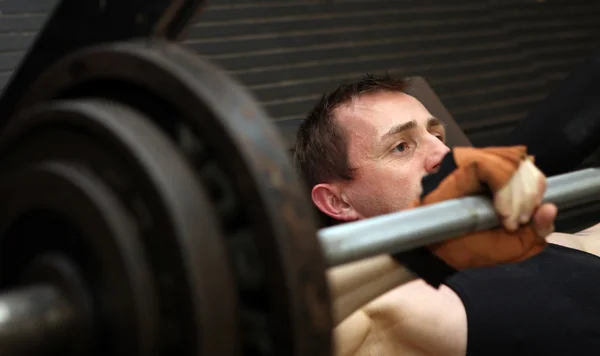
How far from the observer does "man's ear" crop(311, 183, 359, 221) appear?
4.17ft

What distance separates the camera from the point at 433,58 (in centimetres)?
250

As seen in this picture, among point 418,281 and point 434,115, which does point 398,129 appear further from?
point 434,115

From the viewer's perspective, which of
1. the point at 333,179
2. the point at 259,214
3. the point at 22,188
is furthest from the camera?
the point at 333,179

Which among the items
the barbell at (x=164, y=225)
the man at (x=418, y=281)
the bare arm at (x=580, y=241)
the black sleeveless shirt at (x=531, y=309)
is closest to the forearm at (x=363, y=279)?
the man at (x=418, y=281)

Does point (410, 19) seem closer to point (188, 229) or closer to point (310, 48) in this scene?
point (310, 48)

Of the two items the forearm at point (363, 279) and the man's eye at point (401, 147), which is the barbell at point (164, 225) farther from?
the man's eye at point (401, 147)

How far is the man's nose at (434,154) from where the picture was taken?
3.92 feet

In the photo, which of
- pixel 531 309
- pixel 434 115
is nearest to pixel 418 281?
pixel 531 309

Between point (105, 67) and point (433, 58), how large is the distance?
2053mm

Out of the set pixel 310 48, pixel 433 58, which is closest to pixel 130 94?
pixel 310 48

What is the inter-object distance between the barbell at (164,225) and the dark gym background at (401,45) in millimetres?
1385

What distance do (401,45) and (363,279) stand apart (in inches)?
67.1

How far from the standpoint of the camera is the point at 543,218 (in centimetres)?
80

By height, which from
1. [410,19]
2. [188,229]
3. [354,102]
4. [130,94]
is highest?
[410,19]
